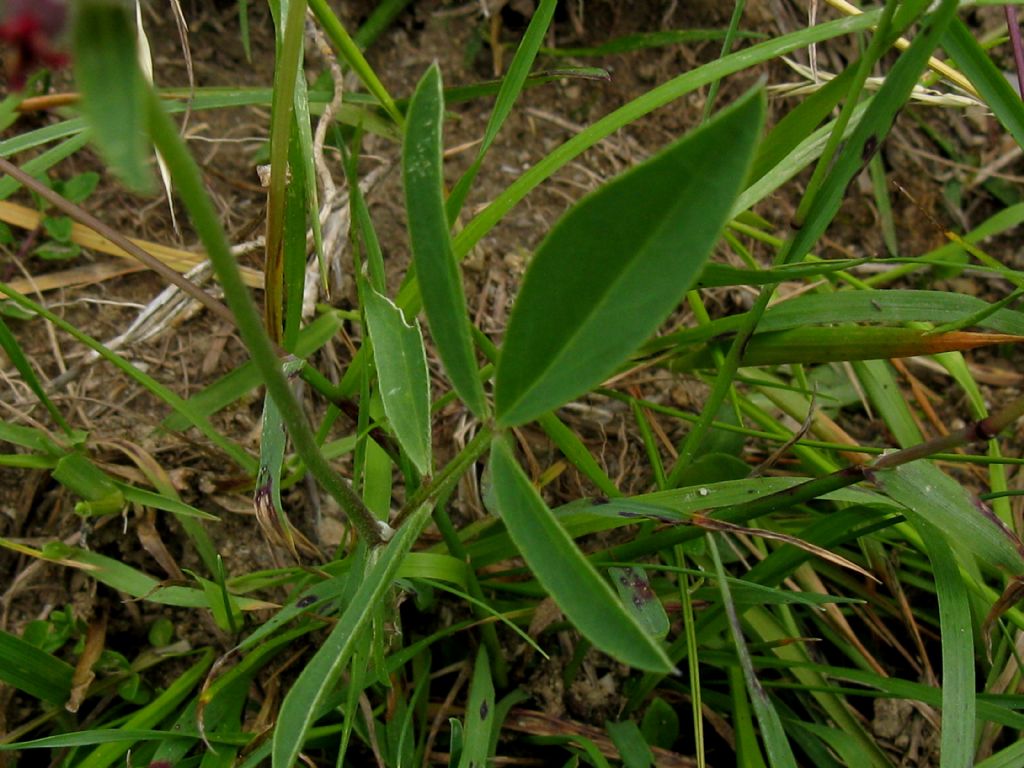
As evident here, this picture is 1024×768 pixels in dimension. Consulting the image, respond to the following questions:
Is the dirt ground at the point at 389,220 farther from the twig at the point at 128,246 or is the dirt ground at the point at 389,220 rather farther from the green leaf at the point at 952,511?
the green leaf at the point at 952,511

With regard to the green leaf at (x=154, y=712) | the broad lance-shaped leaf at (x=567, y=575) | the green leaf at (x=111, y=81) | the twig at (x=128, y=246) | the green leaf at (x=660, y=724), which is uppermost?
the green leaf at (x=111, y=81)

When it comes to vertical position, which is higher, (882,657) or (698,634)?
(698,634)

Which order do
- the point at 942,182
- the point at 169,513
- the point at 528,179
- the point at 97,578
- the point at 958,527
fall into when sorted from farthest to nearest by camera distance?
the point at 942,182 < the point at 169,513 < the point at 97,578 < the point at 528,179 < the point at 958,527

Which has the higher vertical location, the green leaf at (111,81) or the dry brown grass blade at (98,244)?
the green leaf at (111,81)

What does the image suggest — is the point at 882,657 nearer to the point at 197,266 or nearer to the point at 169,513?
the point at 169,513

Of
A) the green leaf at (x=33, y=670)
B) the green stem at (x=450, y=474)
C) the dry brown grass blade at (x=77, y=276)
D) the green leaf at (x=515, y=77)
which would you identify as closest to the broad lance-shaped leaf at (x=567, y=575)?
the green stem at (x=450, y=474)

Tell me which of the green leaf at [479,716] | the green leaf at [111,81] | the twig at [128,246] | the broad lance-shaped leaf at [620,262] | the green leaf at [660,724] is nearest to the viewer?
the green leaf at [111,81]

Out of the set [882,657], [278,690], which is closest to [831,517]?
[882,657]
